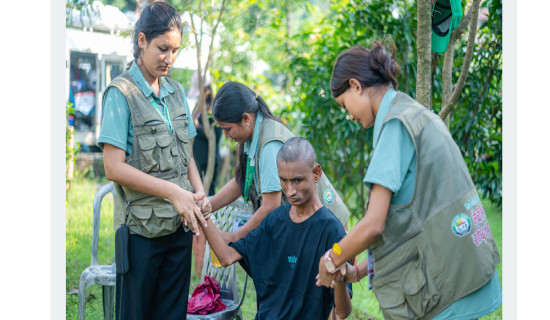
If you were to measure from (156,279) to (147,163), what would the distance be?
60 centimetres

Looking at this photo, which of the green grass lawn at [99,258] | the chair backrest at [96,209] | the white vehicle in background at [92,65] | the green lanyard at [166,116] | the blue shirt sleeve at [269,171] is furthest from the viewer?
the white vehicle in background at [92,65]

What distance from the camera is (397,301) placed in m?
2.25

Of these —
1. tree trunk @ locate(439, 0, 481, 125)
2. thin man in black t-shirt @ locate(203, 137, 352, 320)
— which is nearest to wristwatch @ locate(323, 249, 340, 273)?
thin man in black t-shirt @ locate(203, 137, 352, 320)

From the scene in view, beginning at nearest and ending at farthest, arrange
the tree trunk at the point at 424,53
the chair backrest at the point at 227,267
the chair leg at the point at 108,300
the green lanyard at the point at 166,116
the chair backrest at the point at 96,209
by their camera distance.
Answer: the green lanyard at the point at 166,116
the tree trunk at the point at 424,53
the chair backrest at the point at 227,267
the chair leg at the point at 108,300
the chair backrest at the point at 96,209

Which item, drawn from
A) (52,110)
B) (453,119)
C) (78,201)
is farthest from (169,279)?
(78,201)

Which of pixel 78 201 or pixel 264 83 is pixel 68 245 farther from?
pixel 264 83

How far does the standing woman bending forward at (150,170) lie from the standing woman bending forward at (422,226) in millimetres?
960

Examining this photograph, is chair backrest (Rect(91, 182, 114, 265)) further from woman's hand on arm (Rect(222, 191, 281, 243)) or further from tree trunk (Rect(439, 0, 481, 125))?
tree trunk (Rect(439, 0, 481, 125))

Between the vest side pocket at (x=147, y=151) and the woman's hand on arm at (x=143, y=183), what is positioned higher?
the vest side pocket at (x=147, y=151)

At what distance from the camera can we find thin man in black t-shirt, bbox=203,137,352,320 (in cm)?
277

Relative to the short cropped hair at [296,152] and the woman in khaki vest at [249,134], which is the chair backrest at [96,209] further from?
the short cropped hair at [296,152]

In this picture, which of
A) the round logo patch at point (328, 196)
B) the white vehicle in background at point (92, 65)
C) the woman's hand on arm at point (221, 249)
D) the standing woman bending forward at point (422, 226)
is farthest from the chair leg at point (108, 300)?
the white vehicle in background at point (92, 65)

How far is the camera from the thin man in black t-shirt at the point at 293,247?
2.77m

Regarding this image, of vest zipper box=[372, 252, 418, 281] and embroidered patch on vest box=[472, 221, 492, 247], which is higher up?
embroidered patch on vest box=[472, 221, 492, 247]
